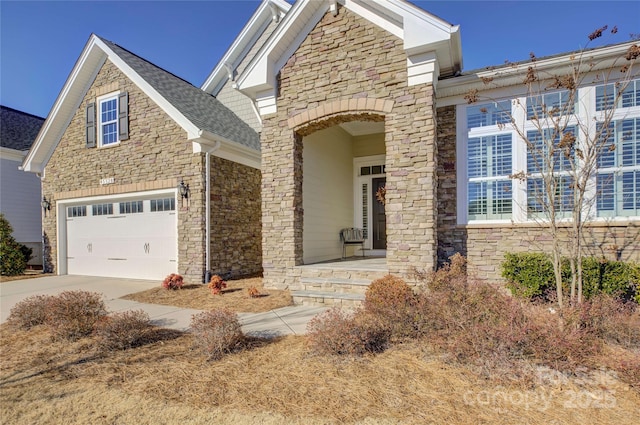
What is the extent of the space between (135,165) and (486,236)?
948cm

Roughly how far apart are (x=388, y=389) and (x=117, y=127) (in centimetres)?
1066

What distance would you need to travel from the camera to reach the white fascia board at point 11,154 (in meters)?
13.4

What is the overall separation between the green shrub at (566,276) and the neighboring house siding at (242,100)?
9531 millimetres

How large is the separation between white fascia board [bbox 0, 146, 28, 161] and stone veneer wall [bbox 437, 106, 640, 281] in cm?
1672

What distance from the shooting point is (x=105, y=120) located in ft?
34.1

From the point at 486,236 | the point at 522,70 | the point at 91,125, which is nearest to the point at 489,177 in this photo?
the point at 486,236

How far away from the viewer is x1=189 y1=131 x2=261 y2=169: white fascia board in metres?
8.64

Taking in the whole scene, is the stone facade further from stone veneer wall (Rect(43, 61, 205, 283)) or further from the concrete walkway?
the concrete walkway

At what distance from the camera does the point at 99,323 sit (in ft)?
15.0

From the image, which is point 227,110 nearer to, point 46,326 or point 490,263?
point 46,326

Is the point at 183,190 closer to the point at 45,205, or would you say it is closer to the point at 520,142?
the point at 45,205

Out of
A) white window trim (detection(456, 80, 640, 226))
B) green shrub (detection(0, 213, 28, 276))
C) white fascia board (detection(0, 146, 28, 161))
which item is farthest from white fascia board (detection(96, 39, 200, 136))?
white fascia board (detection(0, 146, 28, 161))

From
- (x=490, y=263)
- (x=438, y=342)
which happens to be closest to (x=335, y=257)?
(x=490, y=263)

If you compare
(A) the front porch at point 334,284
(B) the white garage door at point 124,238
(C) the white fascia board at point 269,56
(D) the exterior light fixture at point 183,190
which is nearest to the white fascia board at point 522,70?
(C) the white fascia board at point 269,56
